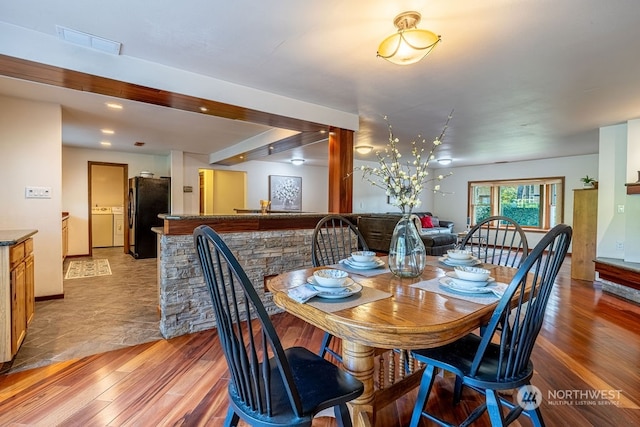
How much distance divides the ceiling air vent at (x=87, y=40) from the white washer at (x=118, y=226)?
6.21 metres

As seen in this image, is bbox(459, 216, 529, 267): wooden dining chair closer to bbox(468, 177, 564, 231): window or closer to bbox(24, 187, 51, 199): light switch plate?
bbox(468, 177, 564, 231): window

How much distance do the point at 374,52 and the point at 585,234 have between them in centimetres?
463

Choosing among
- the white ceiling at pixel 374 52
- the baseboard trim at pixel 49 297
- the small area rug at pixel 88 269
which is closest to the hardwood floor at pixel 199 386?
the baseboard trim at pixel 49 297

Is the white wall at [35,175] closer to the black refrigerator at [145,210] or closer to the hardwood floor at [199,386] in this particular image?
the hardwood floor at [199,386]

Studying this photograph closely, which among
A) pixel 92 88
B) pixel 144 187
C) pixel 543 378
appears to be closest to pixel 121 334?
pixel 92 88

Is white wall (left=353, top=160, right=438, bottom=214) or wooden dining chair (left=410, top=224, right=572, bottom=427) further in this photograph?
white wall (left=353, top=160, right=438, bottom=214)

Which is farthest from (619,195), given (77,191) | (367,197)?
(77,191)

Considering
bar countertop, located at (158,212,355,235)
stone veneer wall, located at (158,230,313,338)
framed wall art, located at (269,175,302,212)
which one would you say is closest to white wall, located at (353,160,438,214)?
framed wall art, located at (269,175,302,212)

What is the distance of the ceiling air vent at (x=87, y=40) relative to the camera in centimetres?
204

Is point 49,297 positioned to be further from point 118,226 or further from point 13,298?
point 118,226

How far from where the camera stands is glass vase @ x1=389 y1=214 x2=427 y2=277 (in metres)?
1.60

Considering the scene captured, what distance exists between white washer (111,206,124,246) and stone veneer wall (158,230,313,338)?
18.5 feet

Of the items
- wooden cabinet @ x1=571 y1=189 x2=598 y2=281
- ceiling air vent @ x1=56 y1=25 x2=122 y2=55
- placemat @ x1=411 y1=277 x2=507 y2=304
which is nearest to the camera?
placemat @ x1=411 y1=277 x2=507 y2=304

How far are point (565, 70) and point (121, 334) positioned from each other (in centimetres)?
435
